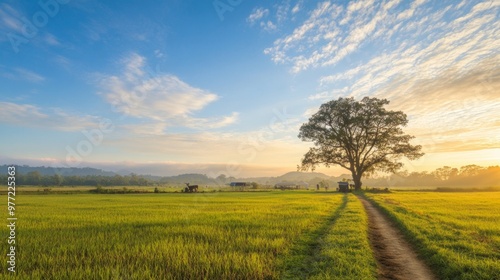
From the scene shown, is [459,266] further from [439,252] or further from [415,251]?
[415,251]

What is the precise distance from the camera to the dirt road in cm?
768

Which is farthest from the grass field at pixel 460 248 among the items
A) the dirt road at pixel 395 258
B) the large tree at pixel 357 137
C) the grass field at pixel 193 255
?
the large tree at pixel 357 137

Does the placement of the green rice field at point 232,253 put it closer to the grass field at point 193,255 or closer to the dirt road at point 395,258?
the grass field at point 193,255

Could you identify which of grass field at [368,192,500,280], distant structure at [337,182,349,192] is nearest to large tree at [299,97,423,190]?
distant structure at [337,182,349,192]

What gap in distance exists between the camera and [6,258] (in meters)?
8.41

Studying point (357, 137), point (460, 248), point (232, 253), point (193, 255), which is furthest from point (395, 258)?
point (357, 137)

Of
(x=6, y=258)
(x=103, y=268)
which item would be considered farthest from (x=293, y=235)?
(x=6, y=258)

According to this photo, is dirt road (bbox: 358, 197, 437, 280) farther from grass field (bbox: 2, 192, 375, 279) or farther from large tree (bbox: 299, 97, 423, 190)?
large tree (bbox: 299, 97, 423, 190)

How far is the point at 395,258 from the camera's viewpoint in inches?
365

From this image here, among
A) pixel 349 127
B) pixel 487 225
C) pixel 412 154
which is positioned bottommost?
pixel 487 225

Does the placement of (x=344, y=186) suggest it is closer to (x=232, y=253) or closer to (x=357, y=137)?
(x=357, y=137)

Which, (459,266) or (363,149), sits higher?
(363,149)

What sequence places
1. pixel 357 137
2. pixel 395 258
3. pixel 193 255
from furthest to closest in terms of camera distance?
pixel 357 137 → pixel 395 258 → pixel 193 255

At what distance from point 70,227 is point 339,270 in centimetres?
1367
